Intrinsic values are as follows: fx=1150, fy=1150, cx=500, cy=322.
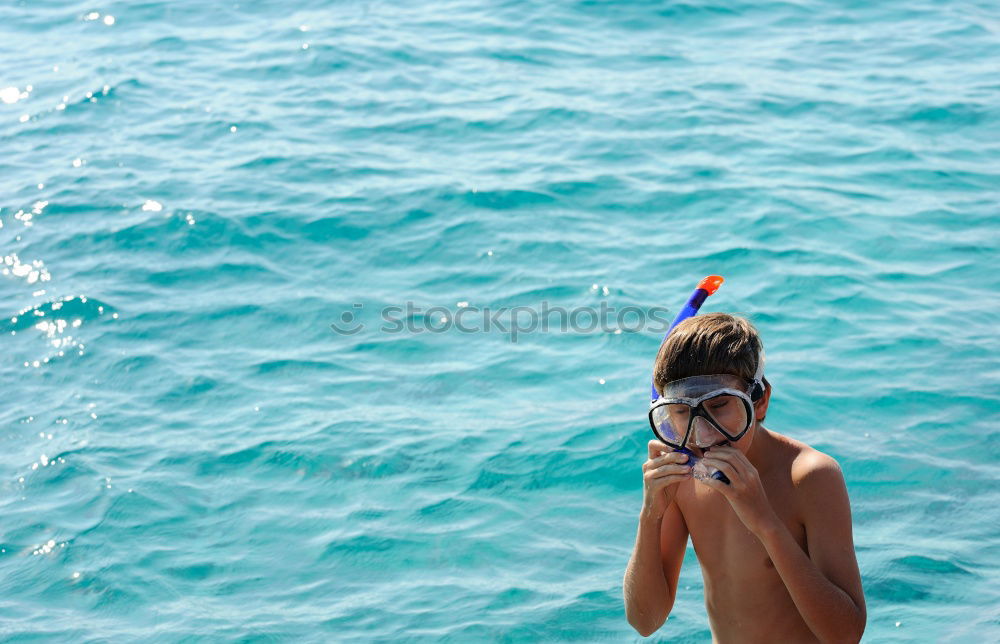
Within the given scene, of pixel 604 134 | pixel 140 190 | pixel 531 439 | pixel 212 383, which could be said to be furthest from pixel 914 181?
pixel 140 190

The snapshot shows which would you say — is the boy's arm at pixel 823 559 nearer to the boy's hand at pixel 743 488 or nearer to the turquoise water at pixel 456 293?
the boy's hand at pixel 743 488

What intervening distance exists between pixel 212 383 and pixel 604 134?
167 inches

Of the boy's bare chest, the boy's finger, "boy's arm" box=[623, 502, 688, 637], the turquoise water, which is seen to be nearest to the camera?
the boy's finger

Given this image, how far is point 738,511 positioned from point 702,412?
0.24 m

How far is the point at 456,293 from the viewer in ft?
24.2

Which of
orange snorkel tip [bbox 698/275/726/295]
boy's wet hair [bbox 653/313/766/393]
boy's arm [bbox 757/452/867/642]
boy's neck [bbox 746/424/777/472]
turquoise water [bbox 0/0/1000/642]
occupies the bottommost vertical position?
turquoise water [bbox 0/0/1000/642]

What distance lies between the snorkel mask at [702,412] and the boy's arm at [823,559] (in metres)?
0.21

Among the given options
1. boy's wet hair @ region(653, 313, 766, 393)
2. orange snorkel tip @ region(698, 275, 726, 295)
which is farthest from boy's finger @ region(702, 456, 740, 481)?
orange snorkel tip @ region(698, 275, 726, 295)

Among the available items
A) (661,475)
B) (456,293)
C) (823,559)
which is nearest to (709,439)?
(661,475)

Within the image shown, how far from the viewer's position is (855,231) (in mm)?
7809

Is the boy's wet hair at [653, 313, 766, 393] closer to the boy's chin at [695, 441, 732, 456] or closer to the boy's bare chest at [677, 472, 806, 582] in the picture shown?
the boy's chin at [695, 441, 732, 456]

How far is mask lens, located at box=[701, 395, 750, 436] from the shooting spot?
105 inches

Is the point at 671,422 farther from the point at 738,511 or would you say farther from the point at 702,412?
the point at 738,511

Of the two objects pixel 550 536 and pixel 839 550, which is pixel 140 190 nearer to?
pixel 550 536
